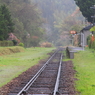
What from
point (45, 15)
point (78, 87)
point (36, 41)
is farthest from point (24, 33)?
point (45, 15)

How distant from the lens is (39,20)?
290 feet

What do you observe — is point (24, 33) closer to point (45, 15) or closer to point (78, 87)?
point (78, 87)

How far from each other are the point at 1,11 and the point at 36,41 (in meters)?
42.5

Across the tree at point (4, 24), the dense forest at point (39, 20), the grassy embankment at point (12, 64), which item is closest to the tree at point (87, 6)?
the dense forest at point (39, 20)

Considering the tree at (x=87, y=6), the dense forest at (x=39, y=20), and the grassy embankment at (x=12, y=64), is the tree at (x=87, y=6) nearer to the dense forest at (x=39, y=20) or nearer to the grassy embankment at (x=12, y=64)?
the dense forest at (x=39, y=20)

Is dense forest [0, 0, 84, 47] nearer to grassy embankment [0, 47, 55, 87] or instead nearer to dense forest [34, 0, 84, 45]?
dense forest [34, 0, 84, 45]

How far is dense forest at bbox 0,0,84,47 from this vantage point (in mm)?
65175

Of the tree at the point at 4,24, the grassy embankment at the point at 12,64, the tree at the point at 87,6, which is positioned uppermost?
the tree at the point at 87,6

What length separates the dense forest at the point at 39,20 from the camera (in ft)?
214

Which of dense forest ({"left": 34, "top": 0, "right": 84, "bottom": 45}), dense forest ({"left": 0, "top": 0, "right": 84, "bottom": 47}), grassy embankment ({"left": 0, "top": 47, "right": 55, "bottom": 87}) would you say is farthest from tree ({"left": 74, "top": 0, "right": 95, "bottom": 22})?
dense forest ({"left": 34, "top": 0, "right": 84, "bottom": 45})

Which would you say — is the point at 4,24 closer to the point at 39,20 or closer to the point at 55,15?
the point at 39,20

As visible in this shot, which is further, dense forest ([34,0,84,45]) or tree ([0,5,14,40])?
dense forest ([34,0,84,45])

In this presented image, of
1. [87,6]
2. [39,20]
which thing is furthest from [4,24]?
[39,20]

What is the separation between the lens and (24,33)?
231ft
